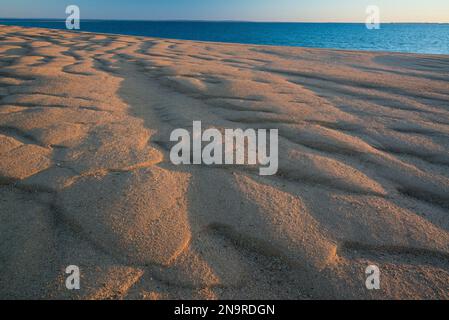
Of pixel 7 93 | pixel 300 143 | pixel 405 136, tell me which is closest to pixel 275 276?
pixel 300 143

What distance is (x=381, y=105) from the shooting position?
2.24 meters

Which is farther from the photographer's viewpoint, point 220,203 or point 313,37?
point 313,37

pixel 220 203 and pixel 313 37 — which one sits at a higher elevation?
pixel 313 37

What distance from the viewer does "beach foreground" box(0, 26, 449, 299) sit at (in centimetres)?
85

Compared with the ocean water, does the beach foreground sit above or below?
below

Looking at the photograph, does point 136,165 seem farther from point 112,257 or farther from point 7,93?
point 7,93

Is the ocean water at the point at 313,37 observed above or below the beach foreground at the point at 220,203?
above

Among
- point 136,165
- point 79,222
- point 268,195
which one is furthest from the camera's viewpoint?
point 136,165

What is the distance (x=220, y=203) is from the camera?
3.73 ft

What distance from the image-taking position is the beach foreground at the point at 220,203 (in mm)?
854

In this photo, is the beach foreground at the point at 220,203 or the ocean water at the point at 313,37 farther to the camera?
the ocean water at the point at 313,37

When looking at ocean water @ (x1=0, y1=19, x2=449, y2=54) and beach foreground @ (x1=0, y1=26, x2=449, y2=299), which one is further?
ocean water @ (x1=0, y1=19, x2=449, y2=54)
